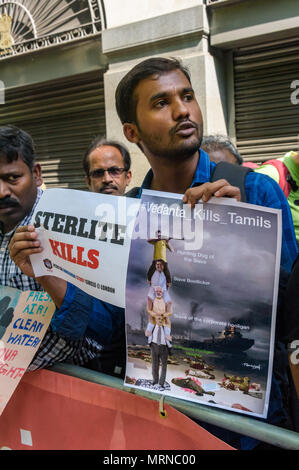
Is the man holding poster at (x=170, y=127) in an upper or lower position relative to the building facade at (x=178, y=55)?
lower

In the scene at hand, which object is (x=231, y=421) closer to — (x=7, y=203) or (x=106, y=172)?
(x=7, y=203)

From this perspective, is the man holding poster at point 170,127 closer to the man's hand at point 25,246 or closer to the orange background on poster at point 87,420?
the orange background on poster at point 87,420

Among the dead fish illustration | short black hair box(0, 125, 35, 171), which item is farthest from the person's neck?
short black hair box(0, 125, 35, 171)

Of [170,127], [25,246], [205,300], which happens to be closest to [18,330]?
[25,246]

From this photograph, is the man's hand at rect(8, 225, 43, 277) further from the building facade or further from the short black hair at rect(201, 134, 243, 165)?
the building facade

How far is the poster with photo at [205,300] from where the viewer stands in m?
1.29

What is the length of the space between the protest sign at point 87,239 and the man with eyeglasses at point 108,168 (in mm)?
1602

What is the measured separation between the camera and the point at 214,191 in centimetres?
133

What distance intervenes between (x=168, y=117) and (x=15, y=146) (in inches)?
32.2

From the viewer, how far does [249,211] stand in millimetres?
1302

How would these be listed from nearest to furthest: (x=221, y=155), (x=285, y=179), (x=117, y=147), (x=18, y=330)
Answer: (x=18, y=330)
(x=285, y=179)
(x=221, y=155)
(x=117, y=147)

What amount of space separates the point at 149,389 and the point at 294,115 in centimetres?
498

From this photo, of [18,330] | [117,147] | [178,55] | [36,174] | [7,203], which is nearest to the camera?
[18,330]

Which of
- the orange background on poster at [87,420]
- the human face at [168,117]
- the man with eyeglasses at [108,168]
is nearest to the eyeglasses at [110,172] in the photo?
the man with eyeglasses at [108,168]
